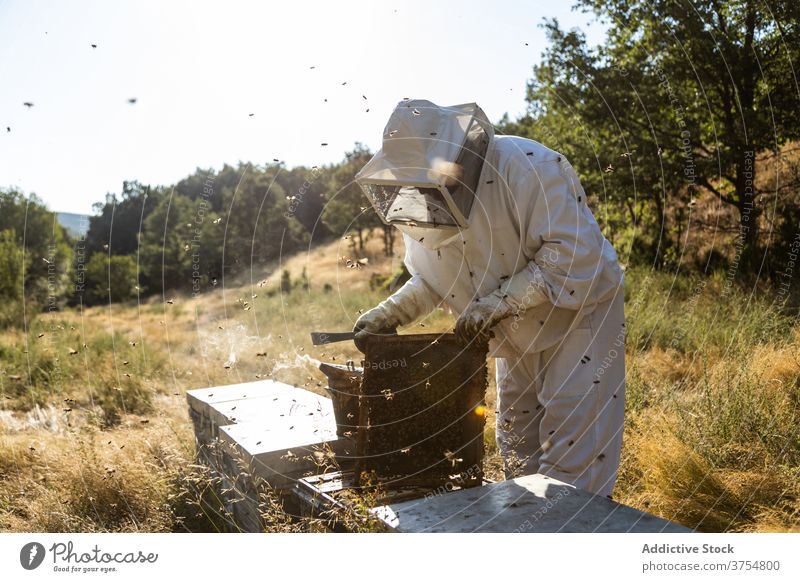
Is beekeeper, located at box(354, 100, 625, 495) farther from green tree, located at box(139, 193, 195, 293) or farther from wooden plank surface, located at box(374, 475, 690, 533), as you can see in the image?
green tree, located at box(139, 193, 195, 293)

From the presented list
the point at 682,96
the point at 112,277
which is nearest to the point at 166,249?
the point at 112,277

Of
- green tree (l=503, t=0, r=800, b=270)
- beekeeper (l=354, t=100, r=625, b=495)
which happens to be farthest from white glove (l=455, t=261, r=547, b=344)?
green tree (l=503, t=0, r=800, b=270)

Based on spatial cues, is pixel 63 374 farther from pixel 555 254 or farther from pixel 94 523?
pixel 555 254

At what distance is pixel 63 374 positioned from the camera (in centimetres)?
907

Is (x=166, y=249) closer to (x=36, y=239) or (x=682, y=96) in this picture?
(x=36, y=239)

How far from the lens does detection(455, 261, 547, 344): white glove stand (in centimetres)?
310

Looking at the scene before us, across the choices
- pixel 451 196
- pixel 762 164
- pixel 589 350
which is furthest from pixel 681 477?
pixel 762 164

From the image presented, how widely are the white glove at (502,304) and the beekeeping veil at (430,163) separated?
14.6 inches

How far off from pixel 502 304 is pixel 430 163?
720 mm

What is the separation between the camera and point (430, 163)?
304 centimetres

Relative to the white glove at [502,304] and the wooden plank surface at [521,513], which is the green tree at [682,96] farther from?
the wooden plank surface at [521,513]

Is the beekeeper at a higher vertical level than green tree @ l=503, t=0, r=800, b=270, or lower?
lower

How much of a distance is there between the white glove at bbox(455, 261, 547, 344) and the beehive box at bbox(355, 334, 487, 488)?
65 mm

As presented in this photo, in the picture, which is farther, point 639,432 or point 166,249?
point 166,249
